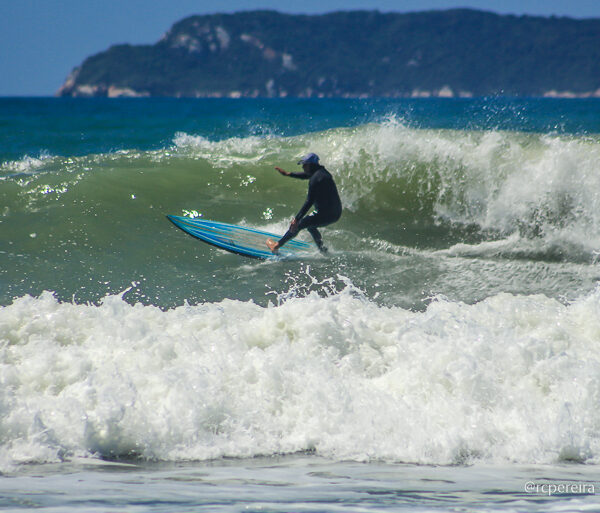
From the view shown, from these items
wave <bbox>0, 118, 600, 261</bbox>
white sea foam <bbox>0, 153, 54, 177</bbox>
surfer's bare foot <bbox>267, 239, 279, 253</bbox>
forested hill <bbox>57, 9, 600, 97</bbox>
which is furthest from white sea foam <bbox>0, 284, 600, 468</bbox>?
forested hill <bbox>57, 9, 600, 97</bbox>

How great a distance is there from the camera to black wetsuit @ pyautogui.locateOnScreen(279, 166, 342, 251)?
27.1ft

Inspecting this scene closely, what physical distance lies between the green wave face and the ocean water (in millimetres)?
42

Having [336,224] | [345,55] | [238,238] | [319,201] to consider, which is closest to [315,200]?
[319,201]

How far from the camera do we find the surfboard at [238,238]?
8422mm

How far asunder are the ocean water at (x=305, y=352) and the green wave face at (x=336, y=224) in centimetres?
4

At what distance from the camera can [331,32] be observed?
144125 millimetres

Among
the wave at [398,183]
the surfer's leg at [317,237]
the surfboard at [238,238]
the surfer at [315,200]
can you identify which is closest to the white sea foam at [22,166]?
the wave at [398,183]

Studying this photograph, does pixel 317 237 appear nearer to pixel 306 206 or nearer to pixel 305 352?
pixel 306 206

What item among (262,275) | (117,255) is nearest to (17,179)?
(117,255)

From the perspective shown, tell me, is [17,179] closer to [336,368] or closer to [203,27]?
[336,368]

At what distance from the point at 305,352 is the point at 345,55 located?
141116 millimetres

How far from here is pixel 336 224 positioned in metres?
9.77

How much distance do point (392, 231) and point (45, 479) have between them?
690 cm

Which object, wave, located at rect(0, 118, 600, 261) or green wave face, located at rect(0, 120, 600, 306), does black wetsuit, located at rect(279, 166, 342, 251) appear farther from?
wave, located at rect(0, 118, 600, 261)
